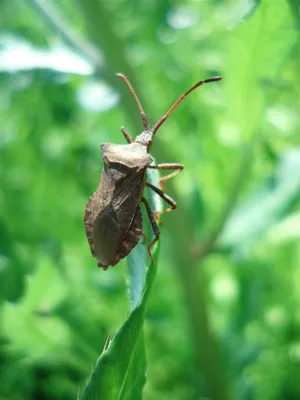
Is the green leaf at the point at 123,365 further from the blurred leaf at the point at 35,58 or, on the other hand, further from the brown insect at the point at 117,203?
the blurred leaf at the point at 35,58

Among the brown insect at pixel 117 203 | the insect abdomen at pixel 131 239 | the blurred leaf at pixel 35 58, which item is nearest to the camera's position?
the insect abdomen at pixel 131 239

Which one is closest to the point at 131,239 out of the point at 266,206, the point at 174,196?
the point at 174,196

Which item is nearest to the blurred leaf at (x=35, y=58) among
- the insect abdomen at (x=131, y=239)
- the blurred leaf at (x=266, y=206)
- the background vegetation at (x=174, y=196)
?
the background vegetation at (x=174, y=196)

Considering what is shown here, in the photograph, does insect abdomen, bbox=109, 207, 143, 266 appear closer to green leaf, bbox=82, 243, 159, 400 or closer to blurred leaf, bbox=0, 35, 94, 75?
green leaf, bbox=82, 243, 159, 400

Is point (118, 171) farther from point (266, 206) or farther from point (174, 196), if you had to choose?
point (266, 206)

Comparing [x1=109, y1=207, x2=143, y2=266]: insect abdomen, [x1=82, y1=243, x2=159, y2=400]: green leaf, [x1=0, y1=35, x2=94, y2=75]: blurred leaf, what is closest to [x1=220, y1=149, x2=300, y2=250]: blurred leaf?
[x1=109, y1=207, x2=143, y2=266]: insect abdomen

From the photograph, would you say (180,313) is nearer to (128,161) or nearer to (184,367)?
(184,367)

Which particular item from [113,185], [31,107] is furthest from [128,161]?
[31,107]
